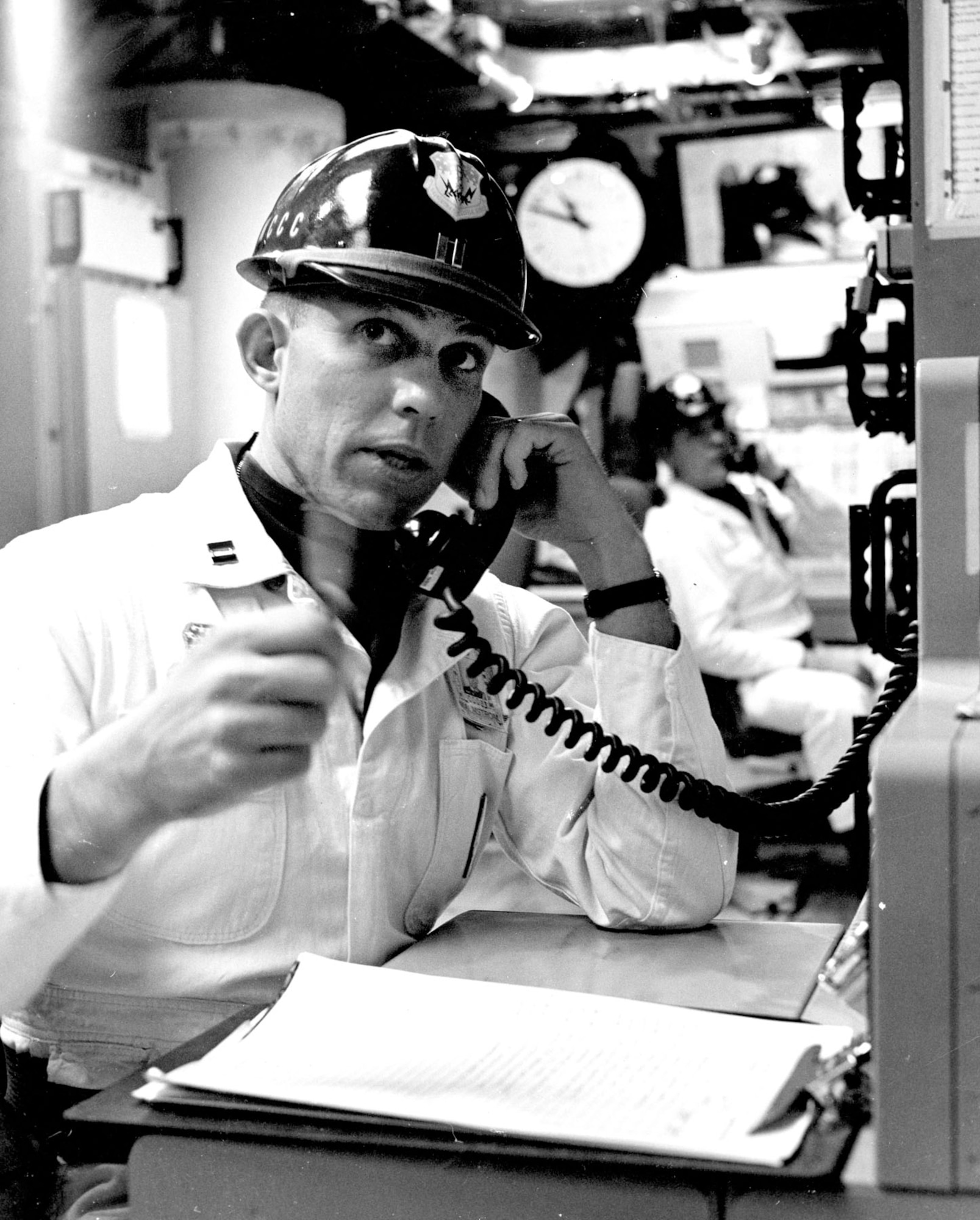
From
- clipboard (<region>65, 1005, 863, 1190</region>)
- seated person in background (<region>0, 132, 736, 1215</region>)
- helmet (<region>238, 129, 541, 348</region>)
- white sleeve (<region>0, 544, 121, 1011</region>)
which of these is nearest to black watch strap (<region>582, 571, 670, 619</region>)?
seated person in background (<region>0, 132, 736, 1215</region>)

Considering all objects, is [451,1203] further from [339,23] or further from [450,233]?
[339,23]

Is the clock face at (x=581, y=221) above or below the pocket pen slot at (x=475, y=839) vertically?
above

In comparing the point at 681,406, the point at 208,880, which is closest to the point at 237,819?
the point at 208,880

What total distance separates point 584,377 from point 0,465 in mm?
2540

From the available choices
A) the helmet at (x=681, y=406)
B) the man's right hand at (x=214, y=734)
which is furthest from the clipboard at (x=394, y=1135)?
the helmet at (x=681, y=406)

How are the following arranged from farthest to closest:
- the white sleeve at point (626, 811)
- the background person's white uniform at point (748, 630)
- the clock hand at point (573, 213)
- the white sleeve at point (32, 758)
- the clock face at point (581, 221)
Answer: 1. the clock hand at point (573, 213)
2. the clock face at point (581, 221)
3. the background person's white uniform at point (748, 630)
4. the white sleeve at point (626, 811)
5. the white sleeve at point (32, 758)

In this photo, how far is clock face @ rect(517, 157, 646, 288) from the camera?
5625 mm

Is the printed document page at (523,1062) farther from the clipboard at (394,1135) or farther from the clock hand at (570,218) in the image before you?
the clock hand at (570,218)

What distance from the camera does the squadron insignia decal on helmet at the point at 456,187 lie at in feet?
4.24

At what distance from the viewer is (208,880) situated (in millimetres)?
1248

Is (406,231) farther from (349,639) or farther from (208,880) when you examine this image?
(208,880)

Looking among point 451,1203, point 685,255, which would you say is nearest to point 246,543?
point 451,1203

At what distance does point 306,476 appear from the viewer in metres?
1.37

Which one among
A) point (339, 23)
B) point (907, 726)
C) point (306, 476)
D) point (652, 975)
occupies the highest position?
point (339, 23)
